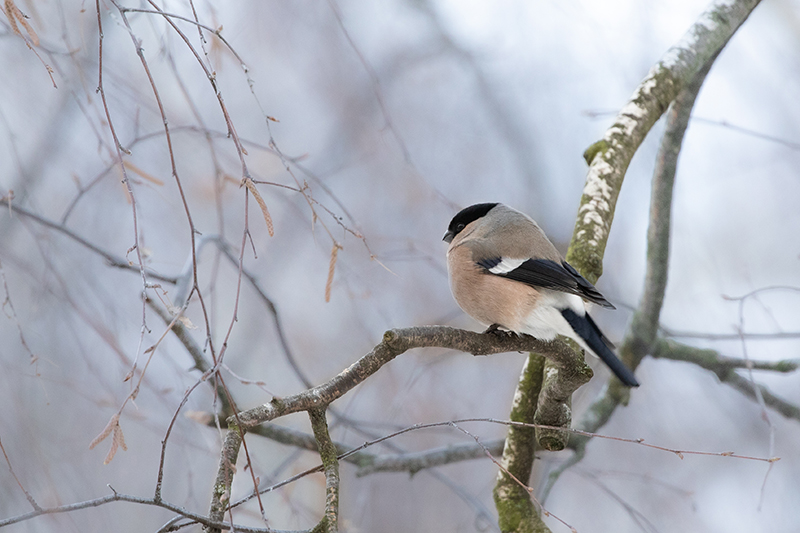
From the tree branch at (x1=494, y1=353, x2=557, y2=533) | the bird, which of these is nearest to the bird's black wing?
the bird

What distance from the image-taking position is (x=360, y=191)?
5.34 meters

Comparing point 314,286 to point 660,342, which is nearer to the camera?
point 660,342

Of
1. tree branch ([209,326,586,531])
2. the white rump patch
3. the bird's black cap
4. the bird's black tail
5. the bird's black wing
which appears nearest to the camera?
tree branch ([209,326,586,531])

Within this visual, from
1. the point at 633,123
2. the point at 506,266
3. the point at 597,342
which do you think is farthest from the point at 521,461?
the point at 633,123

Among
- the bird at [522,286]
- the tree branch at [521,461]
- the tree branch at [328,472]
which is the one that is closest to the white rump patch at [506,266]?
the bird at [522,286]

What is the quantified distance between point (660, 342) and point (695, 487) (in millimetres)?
2796

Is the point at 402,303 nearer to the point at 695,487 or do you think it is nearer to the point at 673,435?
the point at 673,435

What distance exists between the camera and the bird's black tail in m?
1.65

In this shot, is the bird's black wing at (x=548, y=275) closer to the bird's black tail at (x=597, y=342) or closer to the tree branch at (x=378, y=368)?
the bird's black tail at (x=597, y=342)

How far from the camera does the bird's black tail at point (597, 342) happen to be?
65.1 inches

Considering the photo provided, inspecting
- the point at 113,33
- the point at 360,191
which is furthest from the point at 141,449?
the point at 113,33

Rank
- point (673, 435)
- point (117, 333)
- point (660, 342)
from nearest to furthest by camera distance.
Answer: point (117, 333), point (660, 342), point (673, 435)

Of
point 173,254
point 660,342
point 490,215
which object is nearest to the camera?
point 490,215

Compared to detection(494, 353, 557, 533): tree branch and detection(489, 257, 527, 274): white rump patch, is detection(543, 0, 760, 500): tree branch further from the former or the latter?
detection(494, 353, 557, 533): tree branch
